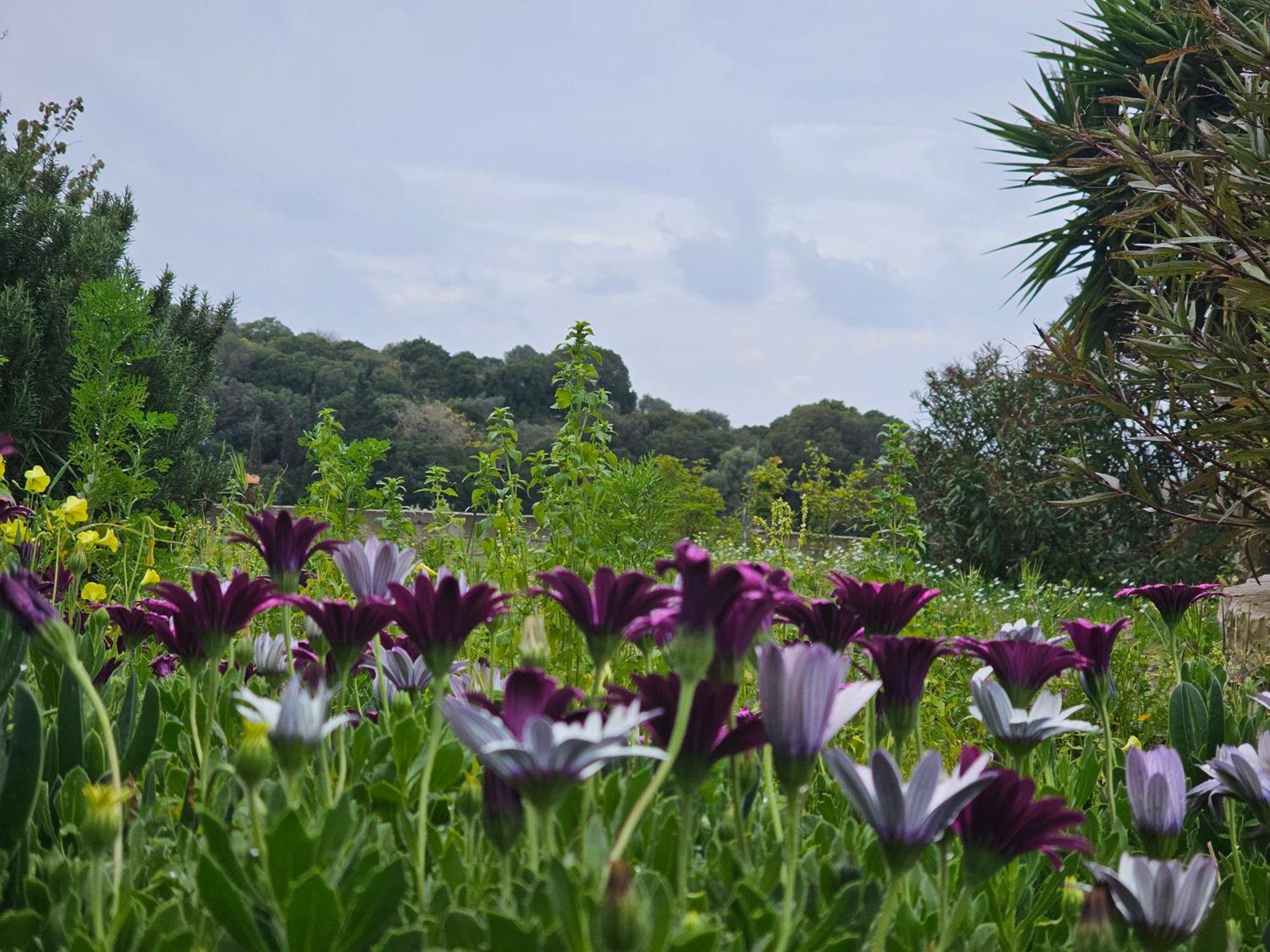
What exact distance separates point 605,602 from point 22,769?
0.50 meters

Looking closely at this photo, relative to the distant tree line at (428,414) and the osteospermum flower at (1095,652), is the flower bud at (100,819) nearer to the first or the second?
the osteospermum flower at (1095,652)

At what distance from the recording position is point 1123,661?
338 cm

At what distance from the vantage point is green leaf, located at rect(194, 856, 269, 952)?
2.01 ft

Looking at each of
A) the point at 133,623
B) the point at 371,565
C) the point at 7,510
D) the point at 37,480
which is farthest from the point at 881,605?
the point at 37,480

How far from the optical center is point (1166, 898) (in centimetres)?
69

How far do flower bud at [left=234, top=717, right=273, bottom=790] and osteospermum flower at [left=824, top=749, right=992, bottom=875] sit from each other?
1.25 ft

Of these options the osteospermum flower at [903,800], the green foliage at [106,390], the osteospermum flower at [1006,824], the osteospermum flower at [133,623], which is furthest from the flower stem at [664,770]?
the green foliage at [106,390]

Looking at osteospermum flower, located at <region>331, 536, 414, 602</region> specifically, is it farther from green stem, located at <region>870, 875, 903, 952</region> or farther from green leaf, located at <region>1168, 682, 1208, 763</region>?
green leaf, located at <region>1168, 682, 1208, 763</region>

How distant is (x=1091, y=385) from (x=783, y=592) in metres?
2.62

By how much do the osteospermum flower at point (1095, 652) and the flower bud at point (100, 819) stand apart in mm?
985

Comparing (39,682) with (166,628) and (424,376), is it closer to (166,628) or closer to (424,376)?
(166,628)

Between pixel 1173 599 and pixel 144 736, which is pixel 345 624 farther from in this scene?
pixel 1173 599

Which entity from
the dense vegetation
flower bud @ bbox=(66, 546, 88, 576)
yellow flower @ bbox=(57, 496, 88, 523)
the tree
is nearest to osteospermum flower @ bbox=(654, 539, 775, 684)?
the dense vegetation

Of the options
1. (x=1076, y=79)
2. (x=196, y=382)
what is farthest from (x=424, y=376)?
(x=1076, y=79)
